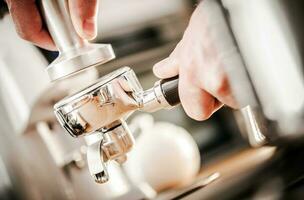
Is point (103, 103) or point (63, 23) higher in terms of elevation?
point (63, 23)

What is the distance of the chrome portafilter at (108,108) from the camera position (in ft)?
1.48

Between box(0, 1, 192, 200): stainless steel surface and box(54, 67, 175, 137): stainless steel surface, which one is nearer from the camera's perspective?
box(54, 67, 175, 137): stainless steel surface

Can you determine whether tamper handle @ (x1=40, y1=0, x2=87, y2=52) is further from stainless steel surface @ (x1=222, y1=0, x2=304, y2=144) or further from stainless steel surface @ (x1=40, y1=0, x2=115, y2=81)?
stainless steel surface @ (x1=222, y1=0, x2=304, y2=144)

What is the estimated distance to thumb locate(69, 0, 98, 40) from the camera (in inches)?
19.5

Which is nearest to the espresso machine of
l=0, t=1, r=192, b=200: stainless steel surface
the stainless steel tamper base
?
the stainless steel tamper base

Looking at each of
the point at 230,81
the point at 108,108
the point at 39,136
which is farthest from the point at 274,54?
the point at 39,136

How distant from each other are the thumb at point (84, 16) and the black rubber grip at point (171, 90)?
0.11m

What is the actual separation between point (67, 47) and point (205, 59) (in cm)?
16

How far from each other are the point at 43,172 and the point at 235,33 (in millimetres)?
662

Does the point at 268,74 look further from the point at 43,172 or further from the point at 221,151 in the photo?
the point at 43,172

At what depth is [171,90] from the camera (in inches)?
18.8

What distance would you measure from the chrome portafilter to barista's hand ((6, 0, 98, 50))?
71 mm

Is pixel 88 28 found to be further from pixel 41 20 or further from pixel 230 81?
pixel 230 81

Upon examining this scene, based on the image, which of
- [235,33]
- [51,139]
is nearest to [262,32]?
[235,33]
